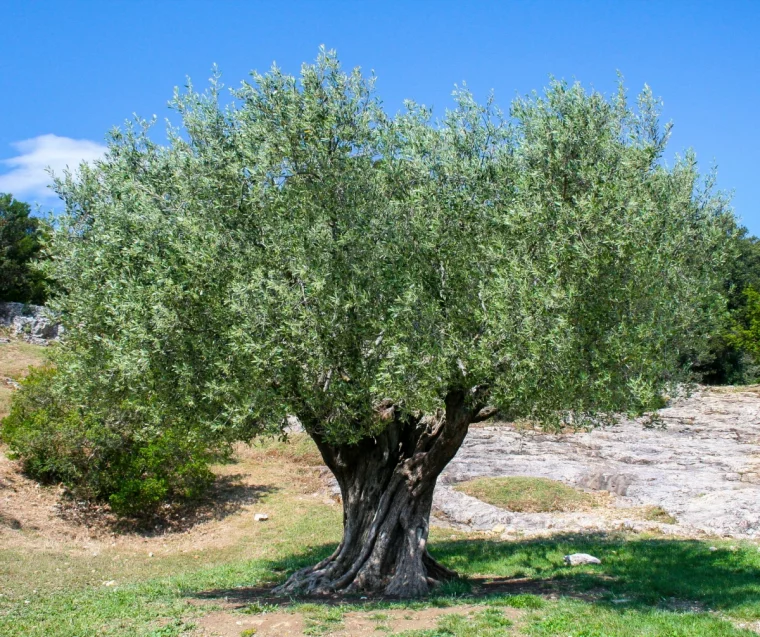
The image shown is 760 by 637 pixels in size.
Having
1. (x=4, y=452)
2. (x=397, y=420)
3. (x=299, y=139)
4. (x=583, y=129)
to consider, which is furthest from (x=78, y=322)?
(x=4, y=452)

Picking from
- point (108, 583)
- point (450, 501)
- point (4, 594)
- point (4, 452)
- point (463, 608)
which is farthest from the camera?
point (4, 452)

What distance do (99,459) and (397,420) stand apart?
15.4m

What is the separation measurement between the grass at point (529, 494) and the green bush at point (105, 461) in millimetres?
10109

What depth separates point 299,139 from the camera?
40.5ft

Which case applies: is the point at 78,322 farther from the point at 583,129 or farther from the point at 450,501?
the point at 450,501

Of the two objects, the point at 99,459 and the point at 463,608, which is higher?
the point at 99,459

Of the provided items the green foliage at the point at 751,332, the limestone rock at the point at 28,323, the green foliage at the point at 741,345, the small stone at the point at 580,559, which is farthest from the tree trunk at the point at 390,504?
the green foliage at the point at 741,345

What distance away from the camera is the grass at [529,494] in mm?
24312

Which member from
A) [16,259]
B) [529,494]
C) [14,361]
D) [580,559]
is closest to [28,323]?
[14,361]

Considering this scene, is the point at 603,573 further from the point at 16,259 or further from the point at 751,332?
the point at 16,259

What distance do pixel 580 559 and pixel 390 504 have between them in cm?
553

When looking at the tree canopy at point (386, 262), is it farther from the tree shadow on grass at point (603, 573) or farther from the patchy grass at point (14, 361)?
the patchy grass at point (14, 361)

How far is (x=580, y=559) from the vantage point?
1662 cm

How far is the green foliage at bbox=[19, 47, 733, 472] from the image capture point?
35.7ft
